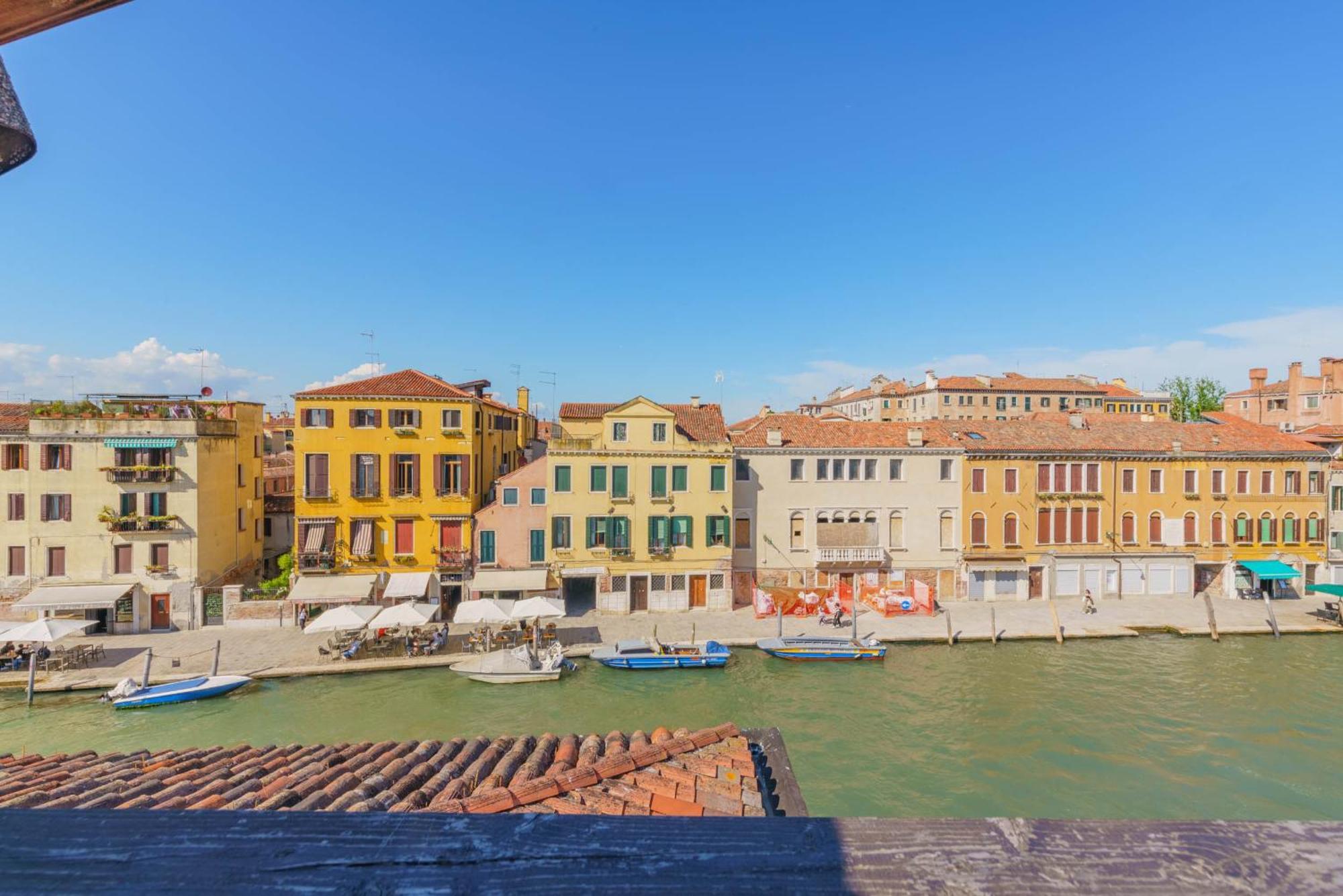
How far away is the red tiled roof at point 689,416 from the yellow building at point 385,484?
13.6 feet

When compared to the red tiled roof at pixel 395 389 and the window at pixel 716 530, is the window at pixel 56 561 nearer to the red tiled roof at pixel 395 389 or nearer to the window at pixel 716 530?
the red tiled roof at pixel 395 389

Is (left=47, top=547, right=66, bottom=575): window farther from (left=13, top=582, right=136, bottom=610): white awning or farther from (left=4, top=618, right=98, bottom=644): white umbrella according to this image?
(left=4, top=618, right=98, bottom=644): white umbrella

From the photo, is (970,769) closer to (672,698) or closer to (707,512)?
(672,698)

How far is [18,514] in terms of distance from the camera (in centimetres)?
2411

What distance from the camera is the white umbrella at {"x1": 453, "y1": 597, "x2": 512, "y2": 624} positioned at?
22234 mm

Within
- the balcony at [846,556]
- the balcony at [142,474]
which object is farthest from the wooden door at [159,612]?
the balcony at [846,556]

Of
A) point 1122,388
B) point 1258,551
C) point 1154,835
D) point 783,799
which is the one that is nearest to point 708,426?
point 783,799

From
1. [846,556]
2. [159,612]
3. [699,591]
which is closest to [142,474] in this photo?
[159,612]

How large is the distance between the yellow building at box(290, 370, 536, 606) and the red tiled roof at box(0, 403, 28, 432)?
30.1 ft

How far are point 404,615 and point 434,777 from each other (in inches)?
635

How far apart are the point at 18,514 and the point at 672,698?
2495cm

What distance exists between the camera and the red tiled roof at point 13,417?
79.0 feet

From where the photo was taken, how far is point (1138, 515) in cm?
3080

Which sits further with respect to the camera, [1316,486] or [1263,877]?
[1316,486]
